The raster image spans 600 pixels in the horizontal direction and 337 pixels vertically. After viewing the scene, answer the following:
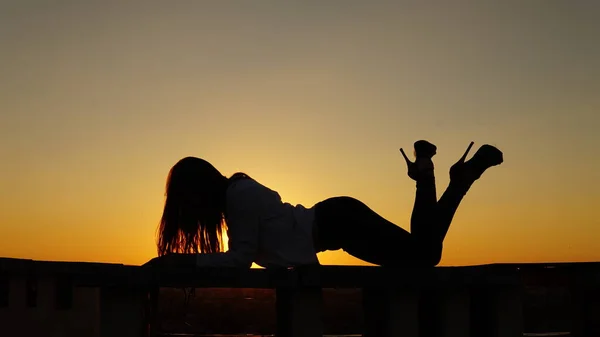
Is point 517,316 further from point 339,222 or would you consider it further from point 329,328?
point 329,328

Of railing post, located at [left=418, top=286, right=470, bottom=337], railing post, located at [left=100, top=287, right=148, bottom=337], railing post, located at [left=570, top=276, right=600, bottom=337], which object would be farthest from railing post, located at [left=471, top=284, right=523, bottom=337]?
railing post, located at [left=570, top=276, right=600, bottom=337]

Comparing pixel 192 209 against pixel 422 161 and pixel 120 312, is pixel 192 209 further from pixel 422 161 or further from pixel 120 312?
pixel 422 161

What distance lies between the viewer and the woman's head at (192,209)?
394 cm

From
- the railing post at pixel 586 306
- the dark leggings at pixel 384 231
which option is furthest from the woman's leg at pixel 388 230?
the railing post at pixel 586 306

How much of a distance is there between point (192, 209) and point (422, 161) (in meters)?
1.52

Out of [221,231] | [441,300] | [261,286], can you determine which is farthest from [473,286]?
[221,231]

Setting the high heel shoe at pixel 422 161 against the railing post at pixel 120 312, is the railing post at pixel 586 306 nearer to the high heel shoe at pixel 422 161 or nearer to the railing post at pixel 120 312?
the high heel shoe at pixel 422 161

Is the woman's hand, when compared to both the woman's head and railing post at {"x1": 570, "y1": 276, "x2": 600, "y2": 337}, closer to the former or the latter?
the woman's head

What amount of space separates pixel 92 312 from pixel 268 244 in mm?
3515

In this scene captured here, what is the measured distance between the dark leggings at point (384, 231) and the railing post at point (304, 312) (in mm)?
729

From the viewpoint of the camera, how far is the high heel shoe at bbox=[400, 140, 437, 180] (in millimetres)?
4281

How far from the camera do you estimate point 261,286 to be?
10.9 feet

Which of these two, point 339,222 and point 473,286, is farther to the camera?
point 339,222

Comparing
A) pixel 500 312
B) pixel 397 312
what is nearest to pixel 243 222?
pixel 397 312
